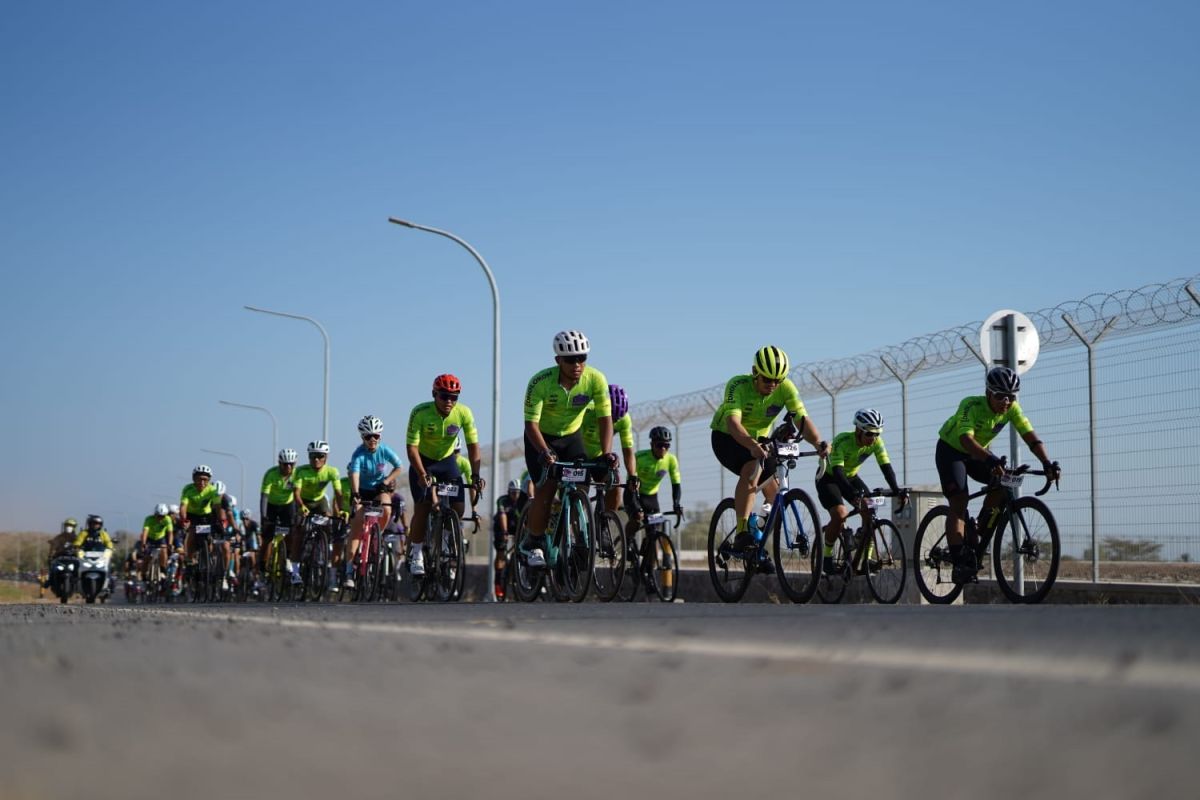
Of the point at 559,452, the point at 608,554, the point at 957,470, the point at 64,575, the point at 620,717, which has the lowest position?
the point at 64,575

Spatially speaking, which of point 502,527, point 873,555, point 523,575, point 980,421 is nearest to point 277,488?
point 502,527

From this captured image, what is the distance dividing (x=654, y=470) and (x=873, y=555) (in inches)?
148

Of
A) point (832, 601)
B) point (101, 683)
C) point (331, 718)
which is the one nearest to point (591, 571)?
point (832, 601)

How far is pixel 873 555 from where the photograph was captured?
11680 mm

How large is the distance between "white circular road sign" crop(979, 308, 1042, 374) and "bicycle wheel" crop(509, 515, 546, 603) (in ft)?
14.3

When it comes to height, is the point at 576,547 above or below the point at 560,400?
below

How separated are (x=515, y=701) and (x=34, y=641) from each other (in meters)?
3.09

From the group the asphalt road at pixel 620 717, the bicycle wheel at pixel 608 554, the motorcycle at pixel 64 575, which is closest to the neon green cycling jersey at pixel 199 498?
the motorcycle at pixel 64 575

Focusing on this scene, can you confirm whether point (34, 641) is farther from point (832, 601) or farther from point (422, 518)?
point (422, 518)

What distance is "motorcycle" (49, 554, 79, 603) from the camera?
89.7 feet

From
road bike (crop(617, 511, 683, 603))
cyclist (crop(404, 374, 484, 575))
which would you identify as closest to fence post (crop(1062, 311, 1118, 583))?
road bike (crop(617, 511, 683, 603))

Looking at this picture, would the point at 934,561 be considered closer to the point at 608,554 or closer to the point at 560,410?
the point at 608,554

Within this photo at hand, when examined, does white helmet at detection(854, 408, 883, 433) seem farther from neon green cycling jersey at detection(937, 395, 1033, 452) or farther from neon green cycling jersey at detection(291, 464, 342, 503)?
neon green cycling jersey at detection(291, 464, 342, 503)

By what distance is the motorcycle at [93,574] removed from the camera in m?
27.9
